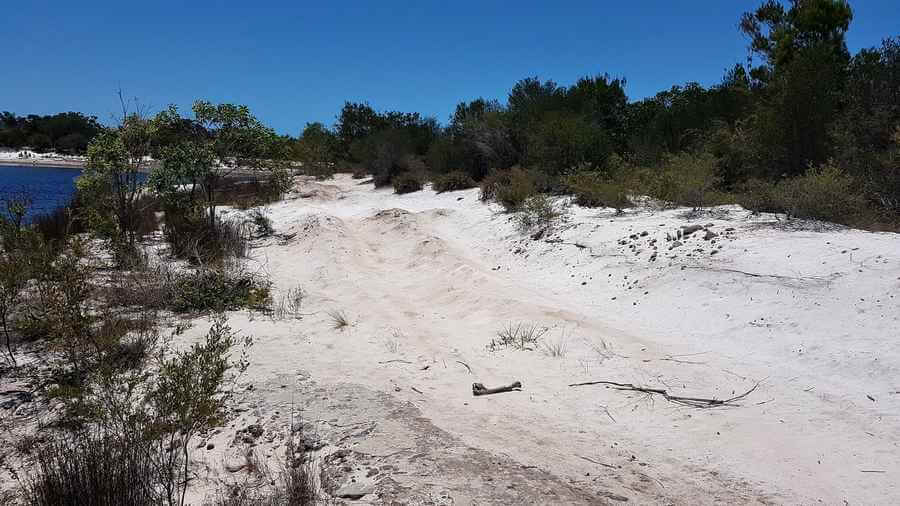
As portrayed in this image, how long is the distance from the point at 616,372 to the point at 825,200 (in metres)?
5.69

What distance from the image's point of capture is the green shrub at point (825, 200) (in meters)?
8.73

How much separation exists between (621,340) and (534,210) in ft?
20.1

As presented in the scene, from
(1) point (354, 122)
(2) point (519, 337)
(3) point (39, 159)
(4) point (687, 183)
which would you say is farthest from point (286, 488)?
(3) point (39, 159)

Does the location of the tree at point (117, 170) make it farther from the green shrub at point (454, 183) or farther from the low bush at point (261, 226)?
the green shrub at point (454, 183)

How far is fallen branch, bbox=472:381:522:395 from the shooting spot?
5305 mm

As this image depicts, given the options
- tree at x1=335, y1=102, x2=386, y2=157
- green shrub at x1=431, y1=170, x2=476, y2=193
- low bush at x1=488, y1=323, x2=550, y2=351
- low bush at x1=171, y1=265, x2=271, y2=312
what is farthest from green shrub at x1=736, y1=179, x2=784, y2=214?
tree at x1=335, y1=102, x2=386, y2=157

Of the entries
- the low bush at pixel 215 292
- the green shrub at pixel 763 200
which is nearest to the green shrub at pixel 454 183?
the green shrub at pixel 763 200

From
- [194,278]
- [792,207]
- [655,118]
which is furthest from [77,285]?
[655,118]

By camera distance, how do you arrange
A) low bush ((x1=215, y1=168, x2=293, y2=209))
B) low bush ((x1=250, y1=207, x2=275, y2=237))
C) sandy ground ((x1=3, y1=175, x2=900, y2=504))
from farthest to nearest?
low bush ((x1=215, y1=168, x2=293, y2=209))
low bush ((x1=250, y1=207, x2=275, y2=237))
sandy ground ((x1=3, y1=175, x2=900, y2=504))

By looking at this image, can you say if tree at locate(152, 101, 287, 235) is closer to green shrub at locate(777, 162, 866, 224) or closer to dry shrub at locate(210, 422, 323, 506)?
dry shrub at locate(210, 422, 323, 506)

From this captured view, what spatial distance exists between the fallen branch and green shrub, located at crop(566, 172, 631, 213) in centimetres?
720

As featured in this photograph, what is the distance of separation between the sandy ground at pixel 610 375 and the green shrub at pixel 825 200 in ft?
1.76

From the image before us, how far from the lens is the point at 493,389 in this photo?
210 inches

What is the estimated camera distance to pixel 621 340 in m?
6.48
